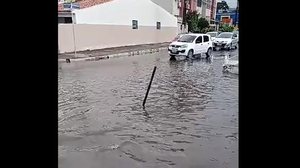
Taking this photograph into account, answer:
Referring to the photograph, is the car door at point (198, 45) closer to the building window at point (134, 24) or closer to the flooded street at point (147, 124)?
the building window at point (134, 24)

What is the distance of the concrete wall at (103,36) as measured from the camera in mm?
26844

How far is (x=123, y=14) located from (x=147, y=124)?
28.1 metres

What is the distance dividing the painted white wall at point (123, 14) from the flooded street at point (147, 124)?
15.8 meters

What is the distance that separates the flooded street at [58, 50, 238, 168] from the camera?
5922mm

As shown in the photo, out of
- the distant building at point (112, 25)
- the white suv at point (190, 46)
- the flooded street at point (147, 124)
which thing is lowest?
the flooded street at point (147, 124)

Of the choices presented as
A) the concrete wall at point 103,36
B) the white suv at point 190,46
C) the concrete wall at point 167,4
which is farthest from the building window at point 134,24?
the concrete wall at point 167,4

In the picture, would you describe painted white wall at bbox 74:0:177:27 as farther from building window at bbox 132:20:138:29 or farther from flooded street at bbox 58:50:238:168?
flooded street at bbox 58:50:238:168

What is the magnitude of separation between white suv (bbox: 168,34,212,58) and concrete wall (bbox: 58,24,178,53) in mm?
6332

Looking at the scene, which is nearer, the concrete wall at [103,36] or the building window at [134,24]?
the concrete wall at [103,36]

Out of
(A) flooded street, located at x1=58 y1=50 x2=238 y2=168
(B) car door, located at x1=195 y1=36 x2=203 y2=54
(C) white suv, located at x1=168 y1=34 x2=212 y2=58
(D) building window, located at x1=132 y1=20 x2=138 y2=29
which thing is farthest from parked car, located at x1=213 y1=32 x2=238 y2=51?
(A) flooded street, located at x1=58 y1=50 x2=238 y2=168

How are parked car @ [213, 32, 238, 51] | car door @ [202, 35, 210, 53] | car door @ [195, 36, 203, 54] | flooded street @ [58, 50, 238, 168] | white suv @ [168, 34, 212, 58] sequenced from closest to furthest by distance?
flooded street @ [58, 50, 238, 168], white suv @ [168, 34, 212, 58], car door @ [195, 36, 203, 54], car door @ [202, 35, 210, 53], parked car @ [213, 32, 238, 51]

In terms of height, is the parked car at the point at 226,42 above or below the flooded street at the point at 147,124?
above
